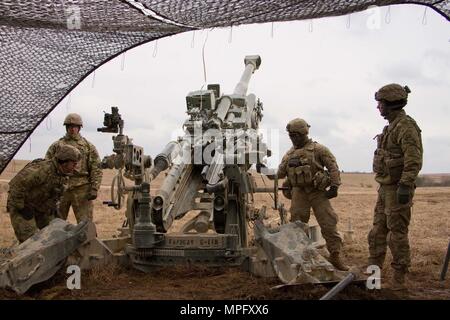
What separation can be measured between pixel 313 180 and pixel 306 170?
0.51ft

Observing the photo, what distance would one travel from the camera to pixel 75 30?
22.5 feet

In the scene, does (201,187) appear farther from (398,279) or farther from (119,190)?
(398,279)

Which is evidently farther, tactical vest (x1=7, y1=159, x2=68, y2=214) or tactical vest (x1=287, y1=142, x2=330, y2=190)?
tactical vest (x1=287, y1=142, x2=330, y2=190)

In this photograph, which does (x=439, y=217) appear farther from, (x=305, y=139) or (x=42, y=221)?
(x=42, y=221)

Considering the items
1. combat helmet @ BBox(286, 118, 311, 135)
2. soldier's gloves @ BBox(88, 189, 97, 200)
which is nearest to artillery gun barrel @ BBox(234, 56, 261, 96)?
combat helmet @ BBox(286, 118, 311, 135)

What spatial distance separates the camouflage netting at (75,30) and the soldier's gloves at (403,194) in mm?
1712

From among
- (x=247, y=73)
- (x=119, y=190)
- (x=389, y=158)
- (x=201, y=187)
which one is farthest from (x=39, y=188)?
(x=247, y=73)

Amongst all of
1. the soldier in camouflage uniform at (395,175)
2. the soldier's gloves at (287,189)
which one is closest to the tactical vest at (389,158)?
the soldier in camouflage uniform at (395,175)

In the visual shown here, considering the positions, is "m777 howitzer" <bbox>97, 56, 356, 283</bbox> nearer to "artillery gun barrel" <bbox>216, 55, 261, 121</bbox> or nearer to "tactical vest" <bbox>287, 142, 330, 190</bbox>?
"artillery gun barrel" <bbox>216, 55, 261, 121</bbox>

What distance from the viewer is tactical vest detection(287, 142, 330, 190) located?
7.40 meters

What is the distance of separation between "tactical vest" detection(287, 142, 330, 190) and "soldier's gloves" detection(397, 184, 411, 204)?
1591 millimetres

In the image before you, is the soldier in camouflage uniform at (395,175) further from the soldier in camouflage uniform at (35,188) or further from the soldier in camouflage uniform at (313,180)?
the soldier in camouflage uniform at (35,188)

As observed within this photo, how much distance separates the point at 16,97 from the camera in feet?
24.0
